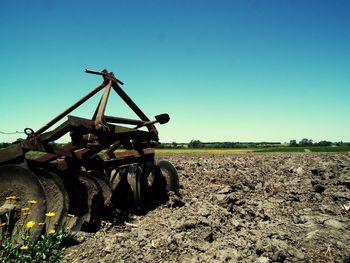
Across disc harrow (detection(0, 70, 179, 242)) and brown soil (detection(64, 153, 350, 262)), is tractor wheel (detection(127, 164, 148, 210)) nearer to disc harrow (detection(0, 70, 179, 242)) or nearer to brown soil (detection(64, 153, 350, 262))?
disc harrow (detection(0, 70, 179, 242))

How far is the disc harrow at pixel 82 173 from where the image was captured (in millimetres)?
4348

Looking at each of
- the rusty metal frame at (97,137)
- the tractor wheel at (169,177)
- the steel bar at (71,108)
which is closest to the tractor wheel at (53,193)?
the rusty metal frame at (97,137)

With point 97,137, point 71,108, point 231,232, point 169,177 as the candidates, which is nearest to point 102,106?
point 97,137

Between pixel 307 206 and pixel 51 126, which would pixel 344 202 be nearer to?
pixel 307 206

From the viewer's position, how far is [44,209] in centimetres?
430

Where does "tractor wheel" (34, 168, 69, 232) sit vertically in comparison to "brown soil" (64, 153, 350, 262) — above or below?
above

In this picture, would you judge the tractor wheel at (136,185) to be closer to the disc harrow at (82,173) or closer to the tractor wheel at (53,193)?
the disc harrow at (82,173)

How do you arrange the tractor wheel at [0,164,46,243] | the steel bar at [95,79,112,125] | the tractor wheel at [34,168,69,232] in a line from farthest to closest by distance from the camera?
the steel bar at [95,79,112,125], the tractor wheel at [34,168,69,232], the tractor wheel at [0,164,46,243]

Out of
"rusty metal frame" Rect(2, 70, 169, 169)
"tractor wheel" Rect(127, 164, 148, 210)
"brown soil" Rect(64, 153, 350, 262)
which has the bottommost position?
"brown soil" Rect(64, 153, 350, 262)

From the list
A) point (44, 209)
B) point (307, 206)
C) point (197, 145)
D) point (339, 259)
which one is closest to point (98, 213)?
point (44, 209)

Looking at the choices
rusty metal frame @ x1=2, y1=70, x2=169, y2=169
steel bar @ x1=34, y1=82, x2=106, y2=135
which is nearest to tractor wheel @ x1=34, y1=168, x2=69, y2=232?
rusty metal frame @ x1=2, y1=70, x2=169, y2=169

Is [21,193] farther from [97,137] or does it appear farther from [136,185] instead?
[136,185]

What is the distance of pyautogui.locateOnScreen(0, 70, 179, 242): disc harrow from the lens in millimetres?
4348

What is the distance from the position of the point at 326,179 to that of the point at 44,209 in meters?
9.30
